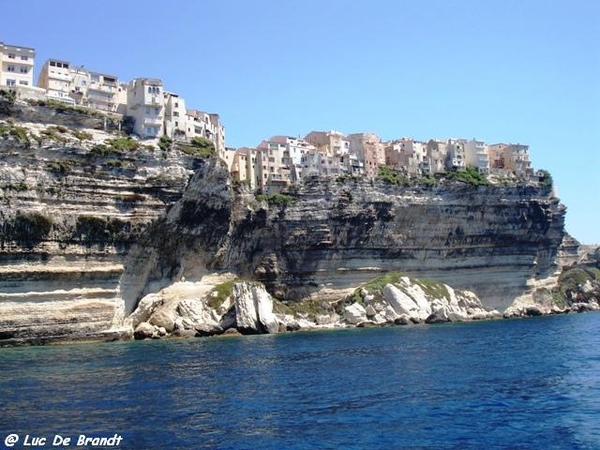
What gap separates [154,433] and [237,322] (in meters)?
44.3

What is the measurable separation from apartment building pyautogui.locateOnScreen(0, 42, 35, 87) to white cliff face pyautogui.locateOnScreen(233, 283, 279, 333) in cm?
2969

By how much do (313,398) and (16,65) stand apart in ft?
Result: 182

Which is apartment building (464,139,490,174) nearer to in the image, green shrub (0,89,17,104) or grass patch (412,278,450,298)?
grass patch (412,278,450,298)

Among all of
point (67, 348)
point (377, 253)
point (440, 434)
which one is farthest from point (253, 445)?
point (377, 253)

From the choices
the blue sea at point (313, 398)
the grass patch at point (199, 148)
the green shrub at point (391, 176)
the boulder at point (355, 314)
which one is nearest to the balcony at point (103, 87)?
the grass patch at point (199, 148)

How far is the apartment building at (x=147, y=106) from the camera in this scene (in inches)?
2758

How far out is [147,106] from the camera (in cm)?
7069

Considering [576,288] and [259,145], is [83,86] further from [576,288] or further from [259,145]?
[576,288]

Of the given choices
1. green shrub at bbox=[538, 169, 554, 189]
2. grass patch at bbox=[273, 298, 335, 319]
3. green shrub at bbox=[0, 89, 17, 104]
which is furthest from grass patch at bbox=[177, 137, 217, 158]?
green shrub at bbox=[538, 169, 554, 189]

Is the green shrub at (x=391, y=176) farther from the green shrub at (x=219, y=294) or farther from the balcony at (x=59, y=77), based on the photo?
the balcony at (x=59, y=77)

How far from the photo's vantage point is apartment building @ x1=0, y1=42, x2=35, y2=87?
218ft

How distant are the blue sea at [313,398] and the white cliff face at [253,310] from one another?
62.3 feet

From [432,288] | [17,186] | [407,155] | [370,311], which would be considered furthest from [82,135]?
[407,155]

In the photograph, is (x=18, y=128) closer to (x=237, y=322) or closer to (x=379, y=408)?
(x=237, y=322)
